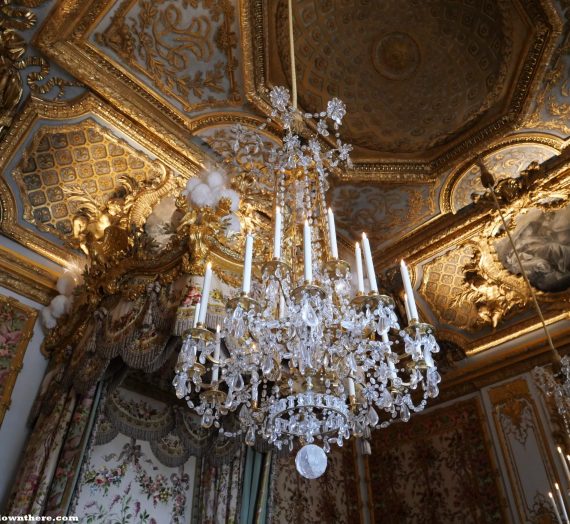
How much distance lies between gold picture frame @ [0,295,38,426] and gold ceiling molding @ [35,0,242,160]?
6.57ft

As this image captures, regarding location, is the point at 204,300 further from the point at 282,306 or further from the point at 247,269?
the point at 282,306

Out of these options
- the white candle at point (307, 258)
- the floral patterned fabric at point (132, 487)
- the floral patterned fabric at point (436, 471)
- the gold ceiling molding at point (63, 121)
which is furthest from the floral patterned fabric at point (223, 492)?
the floral patterned fabric at point (436, 471)

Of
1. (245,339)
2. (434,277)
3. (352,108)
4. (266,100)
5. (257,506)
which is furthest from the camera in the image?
(434,277)

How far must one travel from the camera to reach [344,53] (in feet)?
15.0

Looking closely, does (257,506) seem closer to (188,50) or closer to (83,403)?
(83,403)

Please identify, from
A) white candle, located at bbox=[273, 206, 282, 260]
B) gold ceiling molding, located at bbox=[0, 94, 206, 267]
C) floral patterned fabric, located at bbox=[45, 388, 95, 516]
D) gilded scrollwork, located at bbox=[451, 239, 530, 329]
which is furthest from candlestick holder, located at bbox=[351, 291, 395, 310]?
gilded scrollwork, located at bbox=[451, 239, 530, 329]

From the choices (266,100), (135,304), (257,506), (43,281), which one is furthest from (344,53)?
(257,506)

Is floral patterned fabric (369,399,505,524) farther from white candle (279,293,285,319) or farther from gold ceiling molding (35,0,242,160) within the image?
gold ceiling molding (35,0,242,160)

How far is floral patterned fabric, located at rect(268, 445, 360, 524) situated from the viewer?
522cm

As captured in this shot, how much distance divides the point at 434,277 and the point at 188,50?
3.66m

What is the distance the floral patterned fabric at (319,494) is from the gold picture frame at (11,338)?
2.59m

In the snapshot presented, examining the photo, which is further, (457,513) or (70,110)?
(457,513)

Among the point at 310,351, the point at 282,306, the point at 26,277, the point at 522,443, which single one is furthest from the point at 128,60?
the point at 522,443

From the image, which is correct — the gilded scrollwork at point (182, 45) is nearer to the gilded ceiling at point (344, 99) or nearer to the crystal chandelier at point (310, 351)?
the gilded ceiling at point (344, 99)
